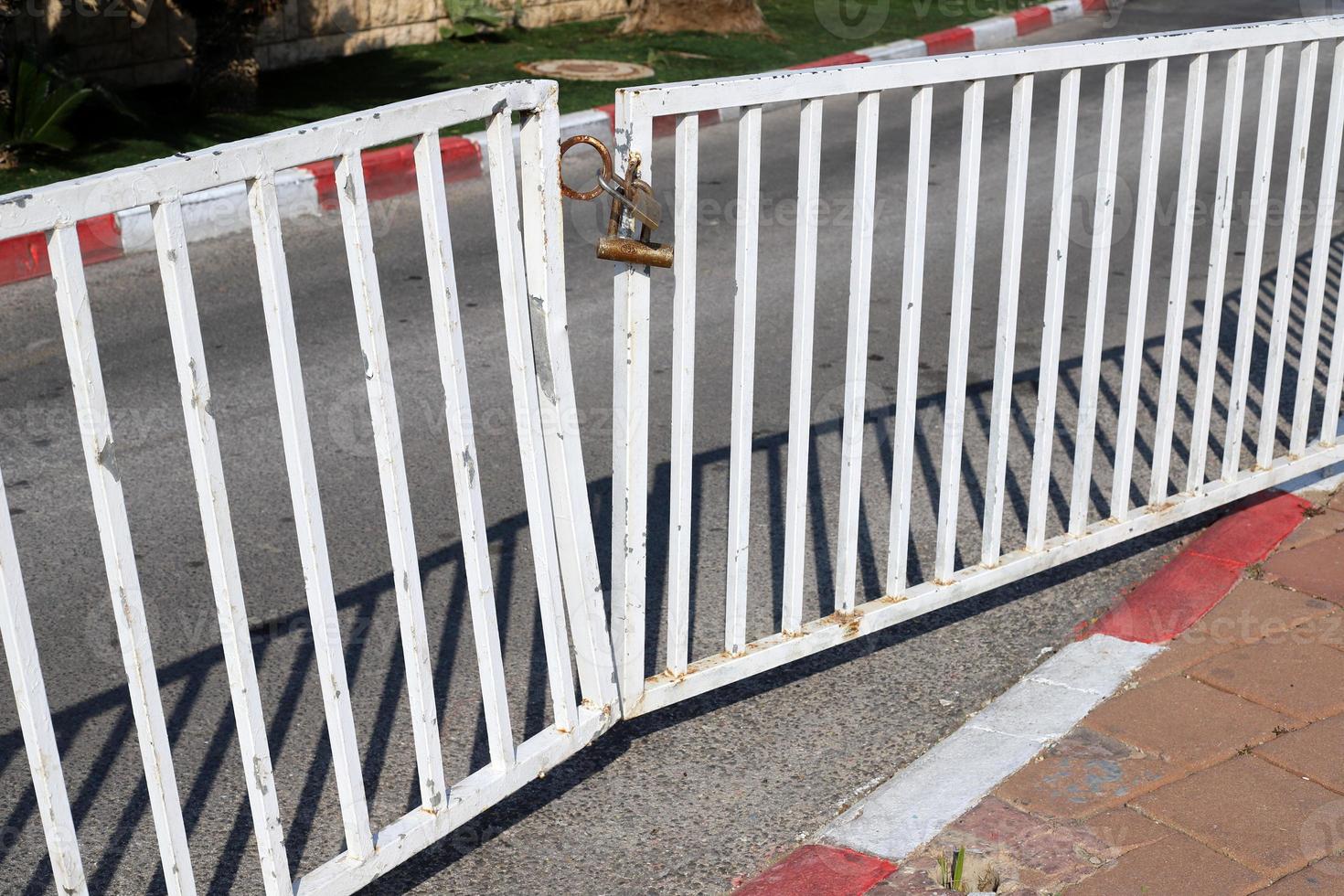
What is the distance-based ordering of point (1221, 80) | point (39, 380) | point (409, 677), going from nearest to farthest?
point (409, 677)
point (39, 380)
point (1221, 80)

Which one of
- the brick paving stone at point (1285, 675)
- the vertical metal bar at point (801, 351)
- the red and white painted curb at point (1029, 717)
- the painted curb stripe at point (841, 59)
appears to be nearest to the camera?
the red and white painted curb at point (1029, 717)

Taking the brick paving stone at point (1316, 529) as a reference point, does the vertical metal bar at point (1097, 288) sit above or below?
above

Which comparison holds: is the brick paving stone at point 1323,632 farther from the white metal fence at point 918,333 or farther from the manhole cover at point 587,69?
the manhole cover at point 587,69

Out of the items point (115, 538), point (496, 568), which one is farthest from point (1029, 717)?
point (115, 538)

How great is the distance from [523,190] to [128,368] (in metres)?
3.38

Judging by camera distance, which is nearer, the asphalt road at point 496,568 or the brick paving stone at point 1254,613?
the asphalt road at point 496,568

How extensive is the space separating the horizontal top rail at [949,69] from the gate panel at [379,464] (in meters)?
0.23

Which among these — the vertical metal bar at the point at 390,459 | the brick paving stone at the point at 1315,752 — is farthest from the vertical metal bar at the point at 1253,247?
the vertical metal bar at the point at 390,459

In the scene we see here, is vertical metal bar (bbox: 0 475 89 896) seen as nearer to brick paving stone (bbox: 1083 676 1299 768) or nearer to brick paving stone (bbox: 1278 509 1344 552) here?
brick paving stone (bbox: 1083 676 1299 768)

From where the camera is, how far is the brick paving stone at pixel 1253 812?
2566 millimetres

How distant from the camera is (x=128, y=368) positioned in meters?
5.37

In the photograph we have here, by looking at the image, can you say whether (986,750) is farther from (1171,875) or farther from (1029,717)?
(1171,875)

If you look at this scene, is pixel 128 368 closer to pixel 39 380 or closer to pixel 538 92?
pixel 39 380

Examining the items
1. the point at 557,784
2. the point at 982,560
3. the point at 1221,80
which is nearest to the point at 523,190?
the point at 557,784
